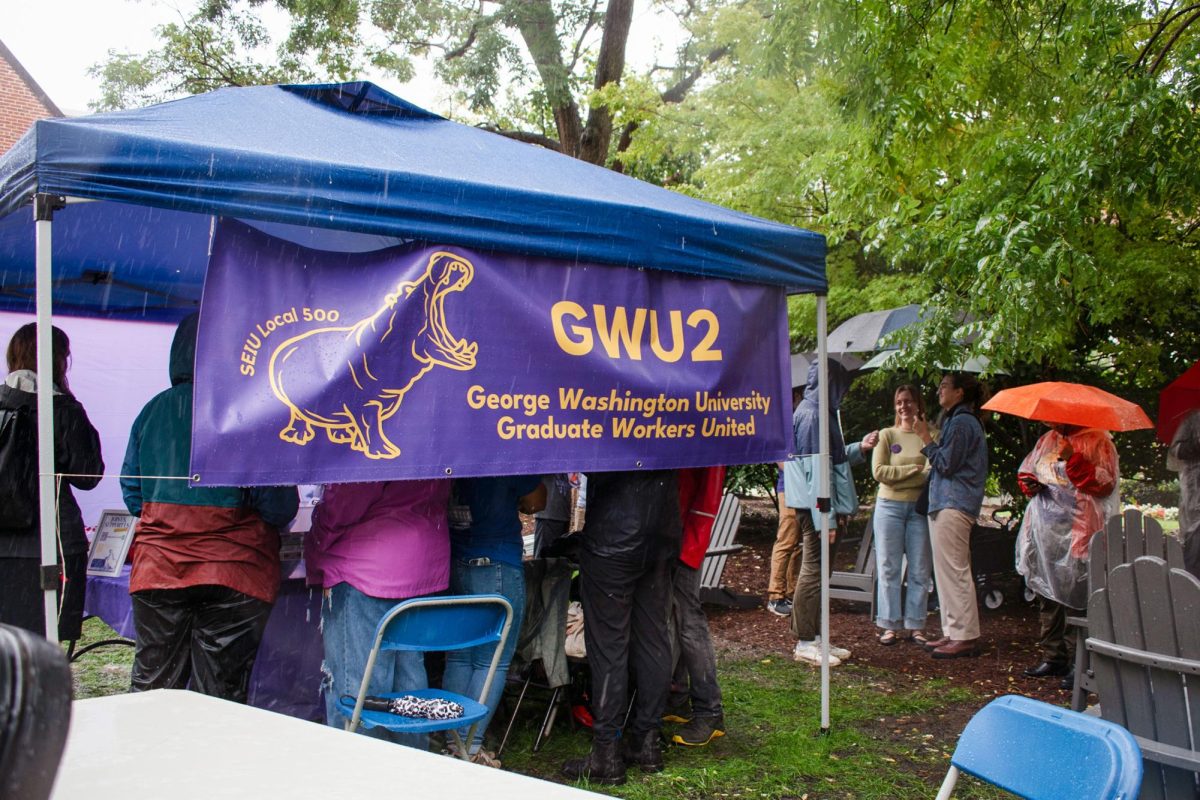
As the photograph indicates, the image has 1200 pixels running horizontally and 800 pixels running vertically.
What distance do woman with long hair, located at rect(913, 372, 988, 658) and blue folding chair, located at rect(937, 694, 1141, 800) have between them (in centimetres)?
447

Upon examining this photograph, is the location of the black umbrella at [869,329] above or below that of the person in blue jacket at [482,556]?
above

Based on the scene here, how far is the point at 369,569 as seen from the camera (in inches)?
154

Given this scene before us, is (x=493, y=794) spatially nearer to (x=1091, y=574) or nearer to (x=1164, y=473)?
(x=1091, y=574)

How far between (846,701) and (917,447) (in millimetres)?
2190

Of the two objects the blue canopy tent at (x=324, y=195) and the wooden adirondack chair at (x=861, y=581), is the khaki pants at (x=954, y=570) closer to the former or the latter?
the wooden adirondack chair at (x=861, y=581)

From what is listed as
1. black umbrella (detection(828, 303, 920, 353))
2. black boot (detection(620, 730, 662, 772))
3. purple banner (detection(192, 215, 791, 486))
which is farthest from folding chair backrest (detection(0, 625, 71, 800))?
black umbrella (detection(828, 303, 920, 353))

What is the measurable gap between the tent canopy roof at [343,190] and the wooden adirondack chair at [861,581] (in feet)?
12.9

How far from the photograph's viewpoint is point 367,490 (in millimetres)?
3975

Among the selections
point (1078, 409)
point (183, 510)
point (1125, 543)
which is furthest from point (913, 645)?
point (183, 510)

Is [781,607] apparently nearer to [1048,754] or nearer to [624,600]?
[624,600]

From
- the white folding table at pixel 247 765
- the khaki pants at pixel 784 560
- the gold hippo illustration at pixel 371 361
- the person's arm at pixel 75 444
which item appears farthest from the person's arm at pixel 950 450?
the white folding table at pixel 247 765

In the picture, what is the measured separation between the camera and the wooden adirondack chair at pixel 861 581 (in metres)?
8.16

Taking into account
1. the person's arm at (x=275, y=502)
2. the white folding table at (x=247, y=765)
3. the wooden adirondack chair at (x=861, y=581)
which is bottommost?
the wooden adirondack chair at (x=861, y=581)

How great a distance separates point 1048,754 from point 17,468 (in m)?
4.14
